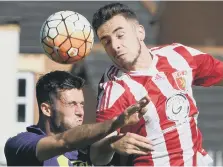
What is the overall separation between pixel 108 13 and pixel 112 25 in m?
0.11

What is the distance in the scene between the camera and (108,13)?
25.9ft

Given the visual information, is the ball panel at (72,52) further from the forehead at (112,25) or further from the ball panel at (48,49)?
the forehead at (112,25)

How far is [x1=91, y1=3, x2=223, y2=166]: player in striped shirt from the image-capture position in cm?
777

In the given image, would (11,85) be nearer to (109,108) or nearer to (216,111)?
(216,111)

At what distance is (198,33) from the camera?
2306 centimetres

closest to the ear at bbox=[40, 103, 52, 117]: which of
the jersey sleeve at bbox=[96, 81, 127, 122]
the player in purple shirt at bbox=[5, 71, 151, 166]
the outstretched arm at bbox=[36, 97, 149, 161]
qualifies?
the player in purple shirt at bbox=[5, 71, 151, 166]

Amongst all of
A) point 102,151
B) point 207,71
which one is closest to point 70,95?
point 102,151

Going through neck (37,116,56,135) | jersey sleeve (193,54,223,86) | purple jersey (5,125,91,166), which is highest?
jersey sleeve (193,54,223,86)

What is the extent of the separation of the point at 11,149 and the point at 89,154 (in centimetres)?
62

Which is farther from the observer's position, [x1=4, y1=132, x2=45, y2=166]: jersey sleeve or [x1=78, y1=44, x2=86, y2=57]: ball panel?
[x1=78, y1=44, x2=86, y2=57]: ball panel

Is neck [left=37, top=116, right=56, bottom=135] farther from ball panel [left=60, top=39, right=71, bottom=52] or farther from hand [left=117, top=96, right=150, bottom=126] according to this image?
hand [left=117, top=96, right=150, bottom=126]

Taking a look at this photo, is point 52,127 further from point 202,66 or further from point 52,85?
point 202,66

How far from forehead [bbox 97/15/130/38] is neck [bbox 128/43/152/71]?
23 centimetres

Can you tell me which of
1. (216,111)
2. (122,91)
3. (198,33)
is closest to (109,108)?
(122,91)
